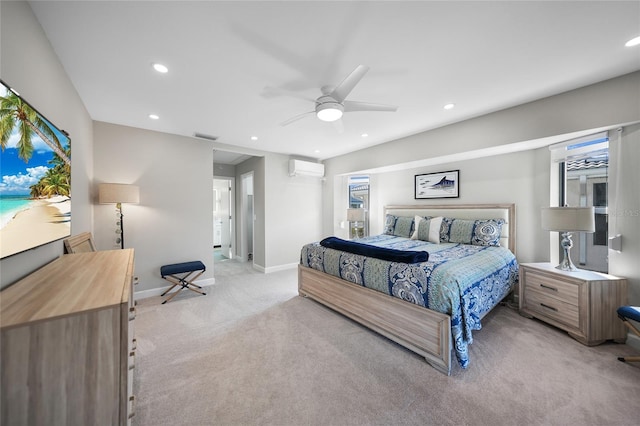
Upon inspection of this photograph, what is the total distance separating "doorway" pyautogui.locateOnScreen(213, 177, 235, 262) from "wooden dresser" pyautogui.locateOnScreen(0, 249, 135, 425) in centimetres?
508

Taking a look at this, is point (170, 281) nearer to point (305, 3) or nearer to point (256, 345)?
point (256, 345)

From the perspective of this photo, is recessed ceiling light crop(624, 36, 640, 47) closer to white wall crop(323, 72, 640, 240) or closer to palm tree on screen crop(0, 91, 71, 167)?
white wall crop(323, 72, 640, 240)

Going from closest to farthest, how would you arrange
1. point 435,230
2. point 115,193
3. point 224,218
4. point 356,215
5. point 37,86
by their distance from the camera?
point 37,86 → point 115,193 → point 435,230 → point 356,215 → point 224,218

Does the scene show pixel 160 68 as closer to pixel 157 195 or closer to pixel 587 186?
A: pixel 157 195

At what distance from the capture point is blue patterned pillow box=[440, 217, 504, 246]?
3295 mm

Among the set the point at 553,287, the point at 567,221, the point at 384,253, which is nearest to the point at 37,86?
the point at 384,253

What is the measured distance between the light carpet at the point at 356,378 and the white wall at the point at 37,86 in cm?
115

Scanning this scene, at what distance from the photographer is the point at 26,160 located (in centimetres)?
121

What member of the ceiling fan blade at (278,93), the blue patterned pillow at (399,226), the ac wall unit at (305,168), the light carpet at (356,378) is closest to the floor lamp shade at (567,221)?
the light carpet at (356,378)

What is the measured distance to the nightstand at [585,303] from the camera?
2.20 meters

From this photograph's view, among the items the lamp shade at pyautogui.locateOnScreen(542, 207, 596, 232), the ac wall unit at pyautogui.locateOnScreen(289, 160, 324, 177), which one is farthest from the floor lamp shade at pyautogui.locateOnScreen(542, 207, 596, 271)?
the ac wall unit at pyautogui.locateOnScreen(289, 160, 324, 177)

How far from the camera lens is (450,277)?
1.99 m

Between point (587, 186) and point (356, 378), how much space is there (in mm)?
3479

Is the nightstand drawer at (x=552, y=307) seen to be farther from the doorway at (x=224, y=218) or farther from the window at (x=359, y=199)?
the doorway at (x=224, y=218)
